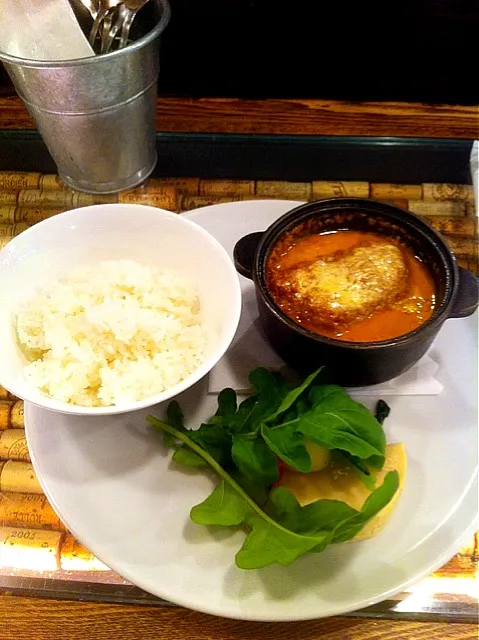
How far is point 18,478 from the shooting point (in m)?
1.06

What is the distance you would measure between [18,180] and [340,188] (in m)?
0.81

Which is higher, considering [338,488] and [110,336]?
[110,336]

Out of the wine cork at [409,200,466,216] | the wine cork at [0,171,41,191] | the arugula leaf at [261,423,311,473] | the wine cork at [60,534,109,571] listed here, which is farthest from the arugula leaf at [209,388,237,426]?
the wine cork at [0,171,41,191]

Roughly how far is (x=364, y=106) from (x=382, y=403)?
3.43 feet

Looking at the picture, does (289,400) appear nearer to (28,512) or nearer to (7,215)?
(28,512)

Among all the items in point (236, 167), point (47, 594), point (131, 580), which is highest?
point (236, 167)

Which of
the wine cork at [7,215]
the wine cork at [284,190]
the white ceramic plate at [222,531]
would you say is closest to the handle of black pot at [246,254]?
the white ceramic plate at [222,531]

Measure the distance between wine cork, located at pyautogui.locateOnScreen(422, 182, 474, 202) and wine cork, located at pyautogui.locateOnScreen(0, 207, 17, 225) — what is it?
0.99 m

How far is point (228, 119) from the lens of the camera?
1.68 m

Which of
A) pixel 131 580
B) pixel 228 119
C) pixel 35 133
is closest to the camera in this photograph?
pixel 131 580

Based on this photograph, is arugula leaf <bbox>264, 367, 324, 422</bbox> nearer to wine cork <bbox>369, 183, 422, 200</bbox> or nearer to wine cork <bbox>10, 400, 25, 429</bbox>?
wine cork <bbox>10, 400, 25, 429</bbox>

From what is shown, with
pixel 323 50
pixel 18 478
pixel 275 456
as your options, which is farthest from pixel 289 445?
pixel 323 50

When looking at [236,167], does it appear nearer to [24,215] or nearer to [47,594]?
[24,215]

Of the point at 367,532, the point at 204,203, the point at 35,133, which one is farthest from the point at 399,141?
the point at 367,532
